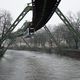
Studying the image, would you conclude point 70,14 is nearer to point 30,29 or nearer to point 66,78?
point 30,29

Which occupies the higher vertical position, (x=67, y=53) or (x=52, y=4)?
(x=52, y=4)

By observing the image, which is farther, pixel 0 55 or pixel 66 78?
pixel 0 55

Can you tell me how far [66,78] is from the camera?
59.8 ft

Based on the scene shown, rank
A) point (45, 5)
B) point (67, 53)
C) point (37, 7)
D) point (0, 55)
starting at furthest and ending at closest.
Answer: point (67, 53) → point (0, 55) → point (37, 7) → point (45, 5)

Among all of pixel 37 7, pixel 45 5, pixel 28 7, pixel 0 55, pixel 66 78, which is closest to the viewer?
pixel 66 78

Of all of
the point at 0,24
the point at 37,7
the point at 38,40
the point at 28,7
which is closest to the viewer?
the point at 37,7

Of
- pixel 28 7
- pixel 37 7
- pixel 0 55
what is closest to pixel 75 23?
pixel 0 55

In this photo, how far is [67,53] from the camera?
193 feet

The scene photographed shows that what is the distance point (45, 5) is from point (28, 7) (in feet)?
56.9

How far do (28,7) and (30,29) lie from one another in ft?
41.6

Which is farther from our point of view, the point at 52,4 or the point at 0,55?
the point at 0,55

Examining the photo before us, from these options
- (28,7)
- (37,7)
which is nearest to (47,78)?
(37,7)

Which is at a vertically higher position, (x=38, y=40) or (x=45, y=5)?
(x=45, y=5)

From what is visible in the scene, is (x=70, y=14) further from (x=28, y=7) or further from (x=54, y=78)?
(x=54, y=78)
